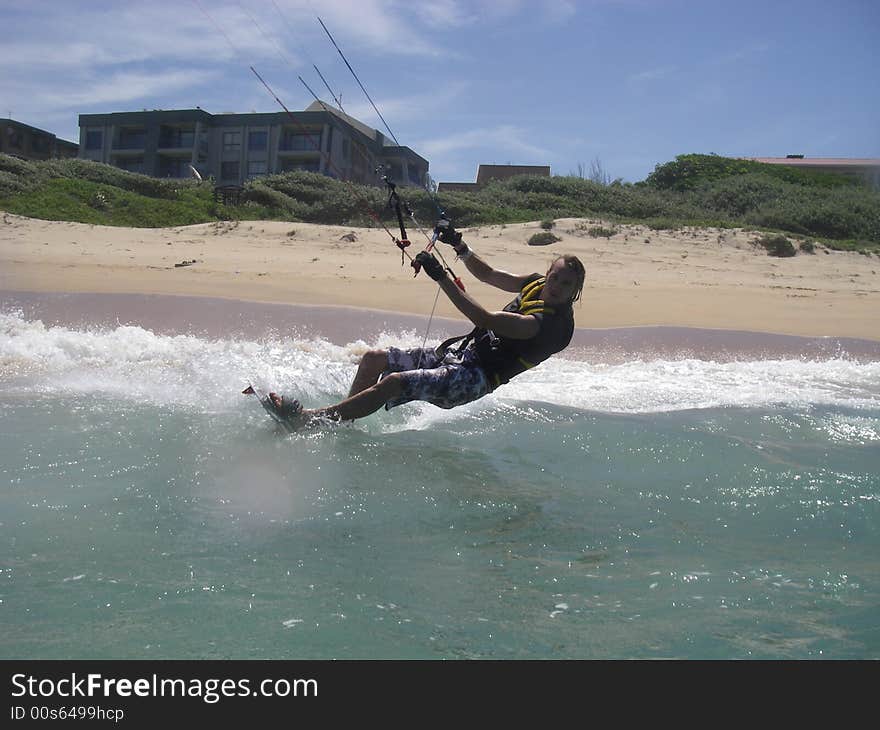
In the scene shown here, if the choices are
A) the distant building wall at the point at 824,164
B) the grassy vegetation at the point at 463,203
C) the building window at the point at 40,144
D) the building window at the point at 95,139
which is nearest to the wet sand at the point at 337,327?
the grassy vegetation at the point at 463,203

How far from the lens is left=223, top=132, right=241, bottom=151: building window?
4053 cm

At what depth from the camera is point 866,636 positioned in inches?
124

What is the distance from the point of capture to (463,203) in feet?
69.2

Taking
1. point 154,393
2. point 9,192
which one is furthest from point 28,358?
point 9,192

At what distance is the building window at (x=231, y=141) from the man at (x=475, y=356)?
37.3 meters

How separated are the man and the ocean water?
0.32 meters

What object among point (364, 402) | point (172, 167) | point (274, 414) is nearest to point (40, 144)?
point (172, 167)

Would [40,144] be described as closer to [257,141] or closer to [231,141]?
[231,141]

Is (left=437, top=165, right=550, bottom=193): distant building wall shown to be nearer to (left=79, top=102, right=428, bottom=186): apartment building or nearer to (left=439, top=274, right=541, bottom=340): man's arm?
(left=79, top=102, right=428, bottom=186): apartment building

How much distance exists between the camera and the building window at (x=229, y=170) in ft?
134

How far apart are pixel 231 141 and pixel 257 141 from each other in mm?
1587

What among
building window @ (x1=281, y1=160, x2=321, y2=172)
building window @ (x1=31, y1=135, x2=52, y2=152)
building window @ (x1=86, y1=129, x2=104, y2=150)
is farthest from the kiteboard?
building window @ (x1=31, y1=135, x2=52, y2=152)

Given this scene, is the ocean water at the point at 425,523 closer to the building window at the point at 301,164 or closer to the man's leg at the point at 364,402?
the man's leg at the point at 364,402

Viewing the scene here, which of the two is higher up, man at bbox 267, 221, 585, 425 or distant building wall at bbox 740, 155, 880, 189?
distant building wall at bbox 740, 155, 880, 189
